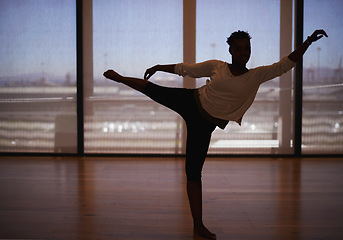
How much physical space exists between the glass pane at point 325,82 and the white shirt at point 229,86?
2.63 meters

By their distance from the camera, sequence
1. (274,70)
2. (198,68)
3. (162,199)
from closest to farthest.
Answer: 1. (274,70)
2. (198,68)
3. (162,199)

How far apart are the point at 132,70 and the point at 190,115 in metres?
2.46

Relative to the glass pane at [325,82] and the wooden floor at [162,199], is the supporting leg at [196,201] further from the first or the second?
the glass pane at [325,82]

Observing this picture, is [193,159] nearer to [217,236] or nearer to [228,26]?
[217,236]

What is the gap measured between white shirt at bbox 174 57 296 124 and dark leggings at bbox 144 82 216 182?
6 centimetres

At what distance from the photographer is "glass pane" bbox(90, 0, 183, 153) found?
13.9 feet

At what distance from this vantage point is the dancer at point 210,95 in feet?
5.98

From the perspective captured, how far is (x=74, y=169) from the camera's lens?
3.63 meters

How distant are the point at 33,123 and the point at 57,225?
2.47 metres

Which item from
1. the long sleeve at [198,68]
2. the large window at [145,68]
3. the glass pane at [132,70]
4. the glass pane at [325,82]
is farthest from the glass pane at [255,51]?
the long sleeve at [198,68]

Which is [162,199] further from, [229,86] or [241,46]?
[241,46]

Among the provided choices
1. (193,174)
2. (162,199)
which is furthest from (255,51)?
(193,174)

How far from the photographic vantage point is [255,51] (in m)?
4.19

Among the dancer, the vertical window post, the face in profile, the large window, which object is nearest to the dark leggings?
the dancer
